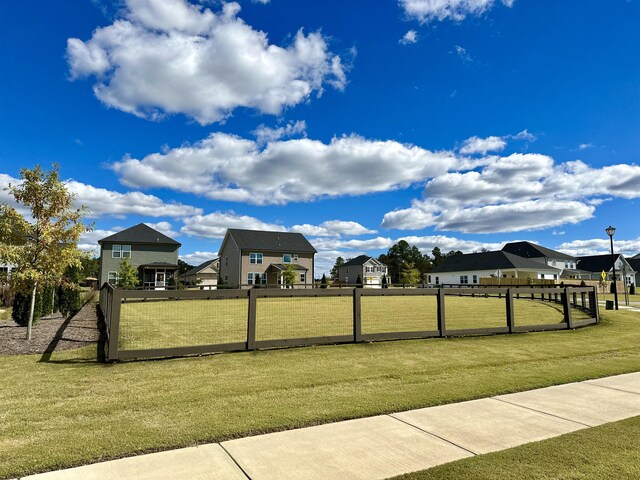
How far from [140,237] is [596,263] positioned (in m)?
77.1

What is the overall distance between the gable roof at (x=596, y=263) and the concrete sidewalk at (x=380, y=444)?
79.9 meters

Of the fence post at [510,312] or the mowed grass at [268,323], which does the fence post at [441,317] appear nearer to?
the mowed grass at [268,323]

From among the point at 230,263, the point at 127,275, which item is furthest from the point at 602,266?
the point at 127,275

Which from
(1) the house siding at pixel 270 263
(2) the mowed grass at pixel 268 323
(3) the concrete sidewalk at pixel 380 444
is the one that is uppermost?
(1) the house siding at pixel 270 263

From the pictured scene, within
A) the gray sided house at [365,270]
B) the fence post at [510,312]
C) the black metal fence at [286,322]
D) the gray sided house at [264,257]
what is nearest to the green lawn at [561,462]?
the black metal fence at [286,322]

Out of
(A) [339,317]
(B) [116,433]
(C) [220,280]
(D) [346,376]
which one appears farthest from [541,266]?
(B) [116,433]

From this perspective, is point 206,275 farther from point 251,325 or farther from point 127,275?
point 251,325

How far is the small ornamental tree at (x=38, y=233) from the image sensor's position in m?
10.2

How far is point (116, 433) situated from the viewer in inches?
168

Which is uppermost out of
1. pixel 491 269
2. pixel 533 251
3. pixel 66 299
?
pixel 533 251

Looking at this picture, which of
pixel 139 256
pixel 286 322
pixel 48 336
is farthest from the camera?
pixel 139 256

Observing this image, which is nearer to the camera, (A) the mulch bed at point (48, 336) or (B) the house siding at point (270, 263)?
(A) the mulch bed at point (48, 336)

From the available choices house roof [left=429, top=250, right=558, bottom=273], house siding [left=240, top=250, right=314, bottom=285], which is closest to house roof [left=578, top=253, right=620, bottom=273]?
house roof [left=429, top=250, right=558, bottom=273]

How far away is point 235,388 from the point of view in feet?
19.8
